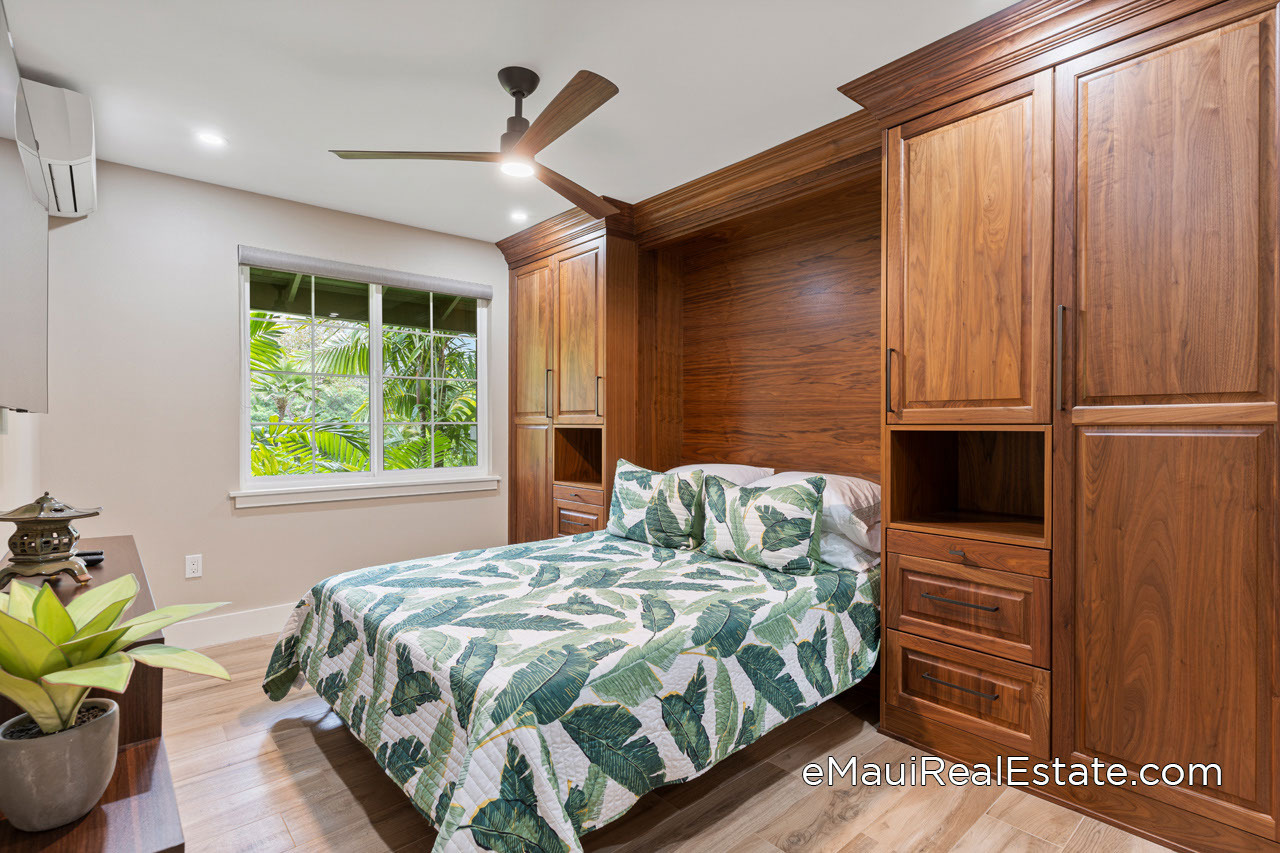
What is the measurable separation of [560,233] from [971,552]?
9.79 ft

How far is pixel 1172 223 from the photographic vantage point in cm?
172

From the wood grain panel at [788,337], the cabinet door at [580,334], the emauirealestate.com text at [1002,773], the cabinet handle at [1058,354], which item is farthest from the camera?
the cabinet door at [580,334]

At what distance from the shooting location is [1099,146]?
185cm

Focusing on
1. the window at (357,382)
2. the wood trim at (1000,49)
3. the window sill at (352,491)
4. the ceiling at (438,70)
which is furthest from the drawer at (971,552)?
the window at (357,382)

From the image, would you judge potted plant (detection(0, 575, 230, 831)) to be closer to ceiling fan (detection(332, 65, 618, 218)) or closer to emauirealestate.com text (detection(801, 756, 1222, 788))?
ceiling fan (detection(332, 65, 618, 218))

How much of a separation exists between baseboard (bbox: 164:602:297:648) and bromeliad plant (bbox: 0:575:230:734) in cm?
280

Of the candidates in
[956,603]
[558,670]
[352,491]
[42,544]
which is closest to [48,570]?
[42,544]

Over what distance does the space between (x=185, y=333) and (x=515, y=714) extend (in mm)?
3013

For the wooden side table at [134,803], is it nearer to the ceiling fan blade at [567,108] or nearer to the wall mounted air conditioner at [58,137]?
the ceiling fan blade at [567,108]

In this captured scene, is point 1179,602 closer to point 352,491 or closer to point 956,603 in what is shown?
point 956,603

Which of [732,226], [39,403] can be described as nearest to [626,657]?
[39,403]

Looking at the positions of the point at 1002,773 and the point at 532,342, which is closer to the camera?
the point at 1002,773

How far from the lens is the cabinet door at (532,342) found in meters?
4.14

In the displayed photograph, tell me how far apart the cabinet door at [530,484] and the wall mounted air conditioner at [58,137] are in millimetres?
2560
